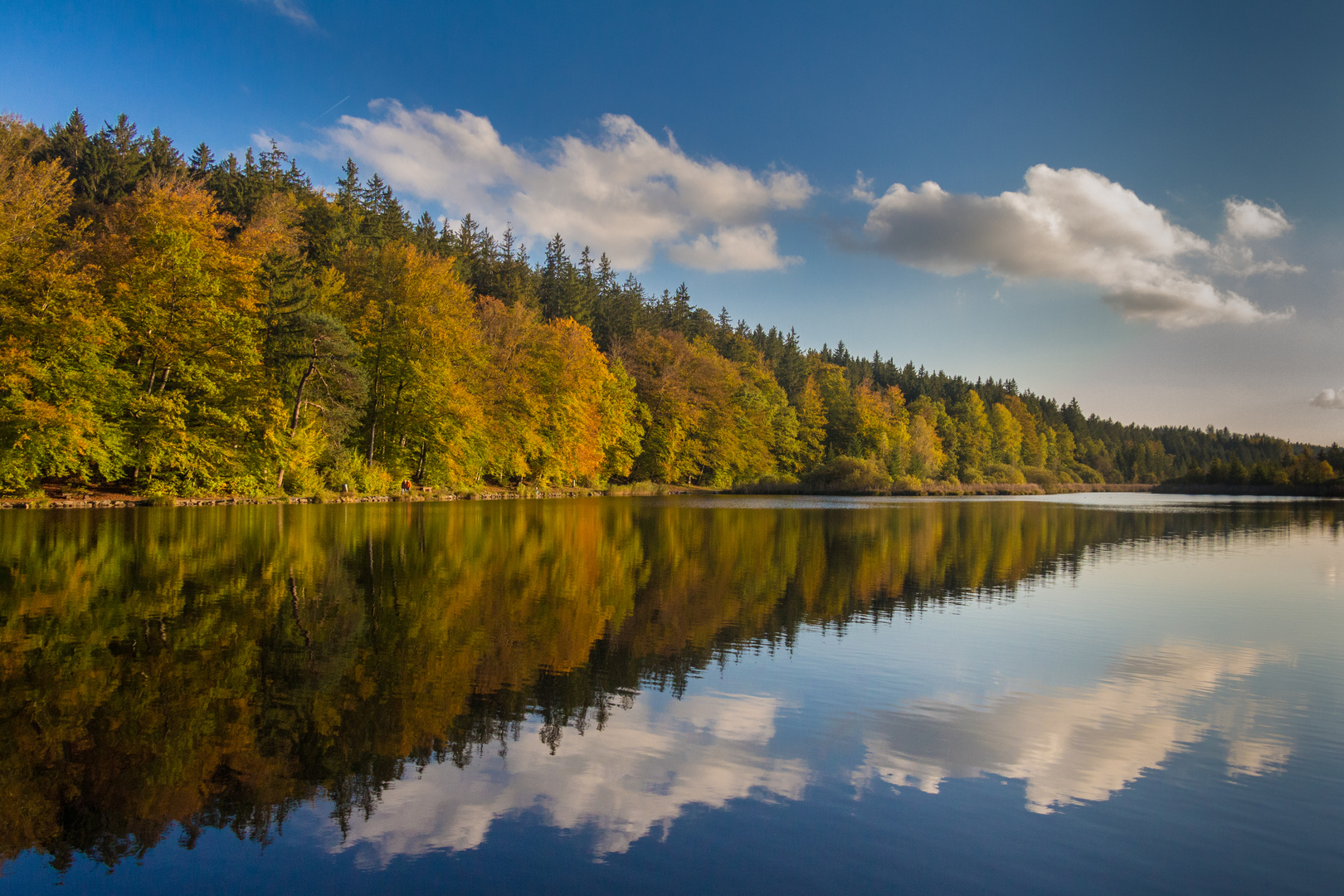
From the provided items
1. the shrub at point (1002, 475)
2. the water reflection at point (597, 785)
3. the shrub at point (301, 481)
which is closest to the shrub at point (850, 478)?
the shrub at point (1002, 475)

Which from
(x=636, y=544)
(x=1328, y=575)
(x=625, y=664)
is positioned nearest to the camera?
(x=625, y=664)

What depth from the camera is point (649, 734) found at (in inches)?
248

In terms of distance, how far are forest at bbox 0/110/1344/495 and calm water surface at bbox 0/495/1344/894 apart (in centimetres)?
1888

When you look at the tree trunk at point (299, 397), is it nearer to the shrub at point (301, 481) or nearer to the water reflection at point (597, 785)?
the shrub at point (301, 481)

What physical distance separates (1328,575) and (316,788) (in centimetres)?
2167

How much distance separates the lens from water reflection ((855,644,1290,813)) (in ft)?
18.5

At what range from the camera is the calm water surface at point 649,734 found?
13.9ft

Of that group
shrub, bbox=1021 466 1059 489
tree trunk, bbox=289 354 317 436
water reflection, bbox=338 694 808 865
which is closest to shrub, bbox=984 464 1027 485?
shrub, bbox=1021 466 1059 489

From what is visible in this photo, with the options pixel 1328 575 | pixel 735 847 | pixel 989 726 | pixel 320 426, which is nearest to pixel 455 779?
pixel 735 847

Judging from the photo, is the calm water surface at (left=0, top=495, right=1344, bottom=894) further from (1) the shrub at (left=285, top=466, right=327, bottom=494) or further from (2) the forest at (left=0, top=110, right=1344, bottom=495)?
(1) the shrub at (left=285, top=466, right=327, bottom=494)

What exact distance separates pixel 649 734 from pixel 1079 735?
387 cm

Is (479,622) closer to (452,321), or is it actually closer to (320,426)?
(320,426)

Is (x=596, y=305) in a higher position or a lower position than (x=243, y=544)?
higher

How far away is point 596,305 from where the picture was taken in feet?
288
